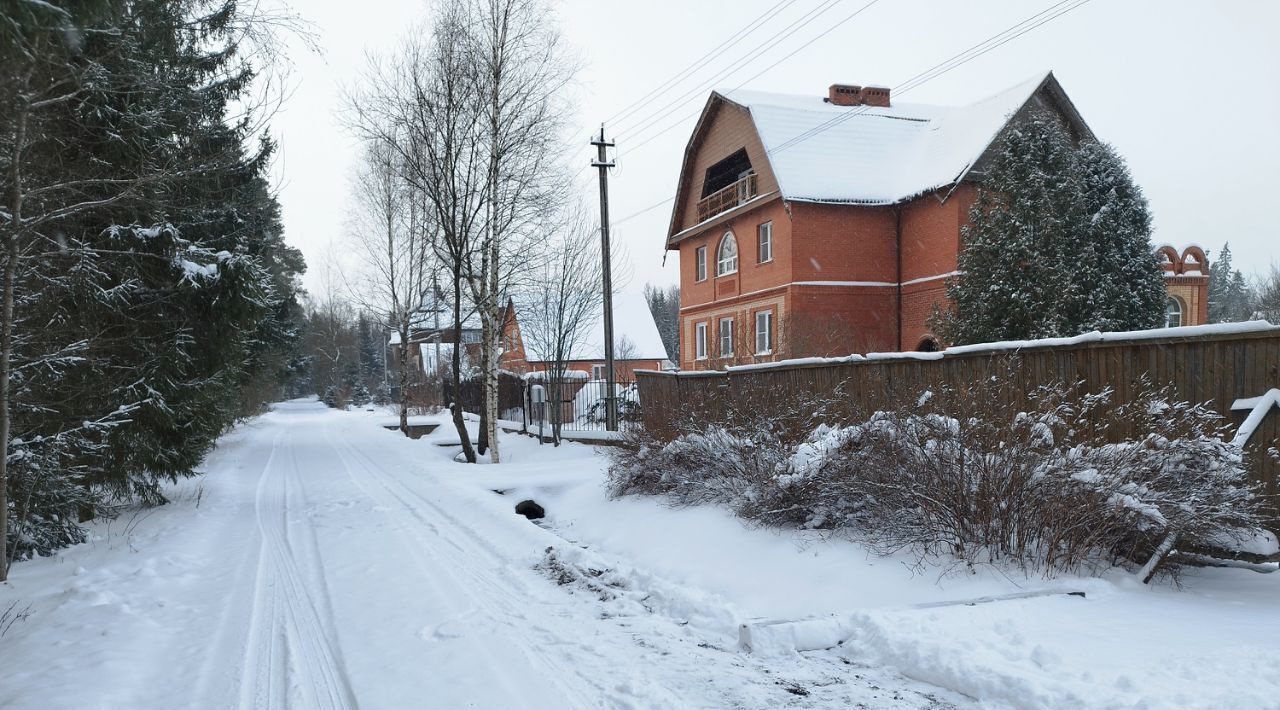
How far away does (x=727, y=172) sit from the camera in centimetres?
2848

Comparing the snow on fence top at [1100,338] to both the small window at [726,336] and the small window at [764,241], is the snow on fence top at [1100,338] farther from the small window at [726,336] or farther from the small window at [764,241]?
the small window at [726,336]

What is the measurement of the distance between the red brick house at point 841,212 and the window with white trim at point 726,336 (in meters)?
0.06

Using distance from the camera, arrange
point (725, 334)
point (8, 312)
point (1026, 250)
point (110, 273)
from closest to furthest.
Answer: point (8, 312)
point (110, 273)
point (1026, 250)
point (725, 334)

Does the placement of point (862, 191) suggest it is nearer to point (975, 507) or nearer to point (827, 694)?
point (975, 507)

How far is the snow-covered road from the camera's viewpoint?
4133 millimetres

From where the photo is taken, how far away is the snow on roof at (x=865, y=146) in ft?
76.4

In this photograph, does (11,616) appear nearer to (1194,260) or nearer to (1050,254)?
(1050,254)

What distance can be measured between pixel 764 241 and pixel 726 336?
12.8ft

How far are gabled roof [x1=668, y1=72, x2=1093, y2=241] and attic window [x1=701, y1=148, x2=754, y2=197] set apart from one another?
1.83 m

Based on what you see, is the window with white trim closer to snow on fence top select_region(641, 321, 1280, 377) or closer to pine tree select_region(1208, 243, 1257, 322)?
snow on fence top select_region(641, 321, 1280, 377)

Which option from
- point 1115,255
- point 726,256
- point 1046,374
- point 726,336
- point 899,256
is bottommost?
point 1046,374

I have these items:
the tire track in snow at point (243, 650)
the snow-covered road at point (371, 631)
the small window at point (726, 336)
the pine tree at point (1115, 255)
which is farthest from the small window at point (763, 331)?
the tire track in snow at point (243, 650)

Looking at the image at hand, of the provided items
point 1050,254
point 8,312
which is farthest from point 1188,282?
point 8,312

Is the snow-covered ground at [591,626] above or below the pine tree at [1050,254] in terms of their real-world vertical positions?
below
